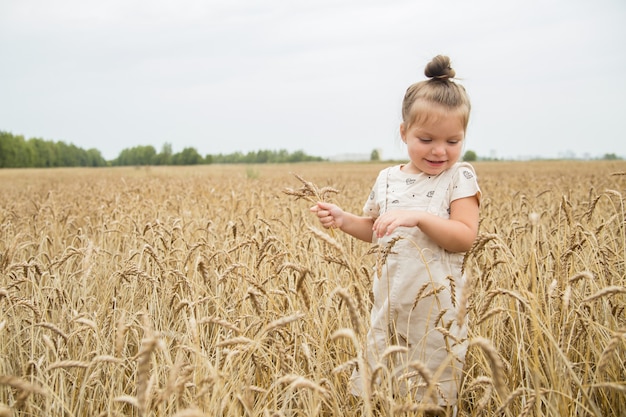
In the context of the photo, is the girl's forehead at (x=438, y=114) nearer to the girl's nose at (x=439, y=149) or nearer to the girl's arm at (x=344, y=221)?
the girl's nose at (x=439, y=149)

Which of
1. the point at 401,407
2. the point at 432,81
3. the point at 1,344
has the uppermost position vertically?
the point at 432,81

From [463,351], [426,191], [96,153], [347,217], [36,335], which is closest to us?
[463,351]

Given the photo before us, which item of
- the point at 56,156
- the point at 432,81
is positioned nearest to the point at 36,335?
the point at 432,81

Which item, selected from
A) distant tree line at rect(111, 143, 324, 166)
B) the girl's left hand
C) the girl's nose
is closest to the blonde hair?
the girl's nose

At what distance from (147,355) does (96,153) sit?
371 ft

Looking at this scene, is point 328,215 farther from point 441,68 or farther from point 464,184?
point 441,68

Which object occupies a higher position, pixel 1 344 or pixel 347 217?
pixel 347 217

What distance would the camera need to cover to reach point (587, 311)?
2.02 m

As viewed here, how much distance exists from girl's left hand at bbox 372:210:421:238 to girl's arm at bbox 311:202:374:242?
36cm

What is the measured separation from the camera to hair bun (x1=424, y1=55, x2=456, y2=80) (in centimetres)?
205

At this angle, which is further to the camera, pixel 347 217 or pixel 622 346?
pixel 347 217

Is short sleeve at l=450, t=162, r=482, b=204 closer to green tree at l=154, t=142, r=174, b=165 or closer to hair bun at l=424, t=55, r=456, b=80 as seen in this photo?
hair bun at l=424, t=55, r=456, b=80

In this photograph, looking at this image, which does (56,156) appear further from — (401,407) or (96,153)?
(401,407)

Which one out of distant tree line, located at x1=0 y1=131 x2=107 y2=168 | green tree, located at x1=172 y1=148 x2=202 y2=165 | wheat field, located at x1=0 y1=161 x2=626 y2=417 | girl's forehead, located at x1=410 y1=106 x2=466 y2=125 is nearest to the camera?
wheat field, located at x1=0 y1=161 x2=626 y2=417
